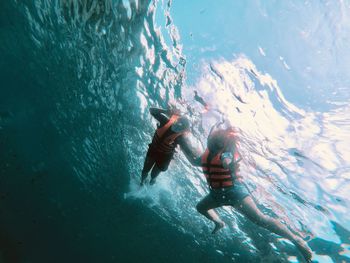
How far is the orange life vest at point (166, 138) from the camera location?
7.05 meters

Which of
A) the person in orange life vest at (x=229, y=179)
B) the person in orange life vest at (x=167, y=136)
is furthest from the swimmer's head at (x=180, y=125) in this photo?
the person in orange life vest at (x=229, y=179)

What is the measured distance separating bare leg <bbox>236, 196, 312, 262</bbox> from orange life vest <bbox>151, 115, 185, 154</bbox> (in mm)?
2560

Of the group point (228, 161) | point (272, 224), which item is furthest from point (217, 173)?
point (272, 224)

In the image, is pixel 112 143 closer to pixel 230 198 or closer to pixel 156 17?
pixel 156 17

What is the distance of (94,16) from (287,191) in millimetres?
10373

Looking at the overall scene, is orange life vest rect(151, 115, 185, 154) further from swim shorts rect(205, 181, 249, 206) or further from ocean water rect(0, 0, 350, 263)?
ocean water rect(0, 0, 350, 263)

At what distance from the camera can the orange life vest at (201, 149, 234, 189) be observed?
702 centimetres

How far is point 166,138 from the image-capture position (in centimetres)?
711

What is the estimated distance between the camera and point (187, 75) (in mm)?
9992

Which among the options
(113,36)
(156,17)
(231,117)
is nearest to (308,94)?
(231,117)

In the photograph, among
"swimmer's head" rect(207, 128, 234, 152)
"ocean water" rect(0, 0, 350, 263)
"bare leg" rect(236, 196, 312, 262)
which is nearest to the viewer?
"swimmer's head" rect(207, 128, 234, 152)

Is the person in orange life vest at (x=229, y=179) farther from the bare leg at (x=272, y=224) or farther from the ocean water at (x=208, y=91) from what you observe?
the ocean water at (x=208, y=91)

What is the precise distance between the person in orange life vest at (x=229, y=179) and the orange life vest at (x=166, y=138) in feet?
3.11

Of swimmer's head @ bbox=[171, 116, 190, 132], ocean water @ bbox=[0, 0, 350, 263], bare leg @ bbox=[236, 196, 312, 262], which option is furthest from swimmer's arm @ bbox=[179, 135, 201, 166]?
ocean water @ bbox=[0, 0, 350, 263]
